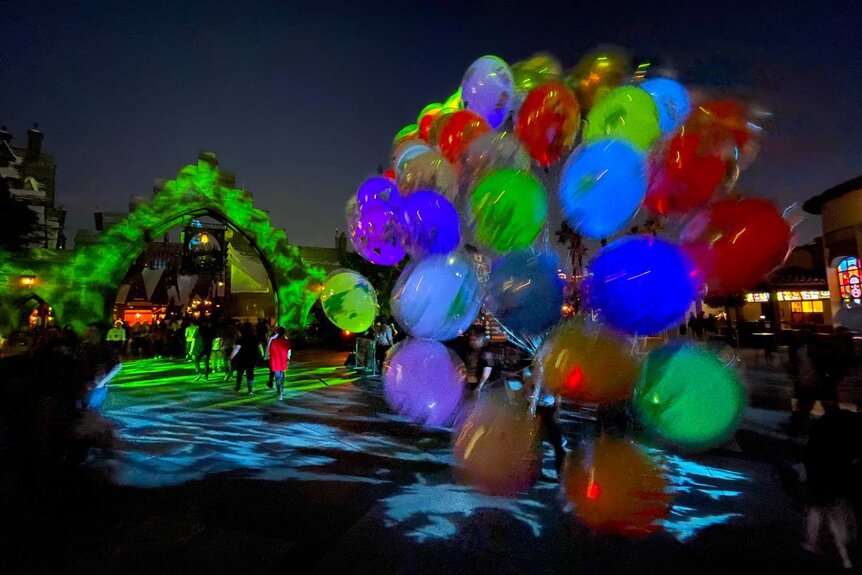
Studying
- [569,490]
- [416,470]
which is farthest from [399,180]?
[569,490]

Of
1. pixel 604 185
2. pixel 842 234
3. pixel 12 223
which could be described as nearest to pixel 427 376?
pixel 604 185

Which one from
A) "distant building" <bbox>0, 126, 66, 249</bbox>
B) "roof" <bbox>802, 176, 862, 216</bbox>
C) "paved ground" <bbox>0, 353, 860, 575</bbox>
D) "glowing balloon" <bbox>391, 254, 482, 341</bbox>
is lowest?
"paved ground" <bbox>0, 353, 860, 575</bbox>

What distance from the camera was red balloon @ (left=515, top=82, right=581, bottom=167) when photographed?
3.84m

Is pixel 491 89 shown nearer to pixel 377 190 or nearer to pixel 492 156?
pixel 492 156

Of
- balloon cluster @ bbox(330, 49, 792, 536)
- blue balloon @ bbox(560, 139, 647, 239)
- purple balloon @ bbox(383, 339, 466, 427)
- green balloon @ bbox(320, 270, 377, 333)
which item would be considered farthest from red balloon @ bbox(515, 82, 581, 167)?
green balloon @ bbox(320, 270, 377, 333)

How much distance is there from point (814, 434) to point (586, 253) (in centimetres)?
200

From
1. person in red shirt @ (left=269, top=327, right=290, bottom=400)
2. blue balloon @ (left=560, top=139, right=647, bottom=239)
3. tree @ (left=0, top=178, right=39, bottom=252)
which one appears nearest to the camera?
blue balloon @ (left=560, top=139, right=647, bottom=239)

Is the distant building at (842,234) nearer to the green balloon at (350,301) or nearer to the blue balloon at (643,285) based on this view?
the blue balloon at (643,285)

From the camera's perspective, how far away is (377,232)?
509cm

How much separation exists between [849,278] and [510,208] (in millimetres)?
16965

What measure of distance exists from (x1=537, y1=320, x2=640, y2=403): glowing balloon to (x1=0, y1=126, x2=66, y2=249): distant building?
33.1 meters

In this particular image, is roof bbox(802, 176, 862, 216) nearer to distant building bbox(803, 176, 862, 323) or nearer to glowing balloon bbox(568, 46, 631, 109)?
distant building bbox(803, 176, 862, 323)

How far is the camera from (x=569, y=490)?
3832mm

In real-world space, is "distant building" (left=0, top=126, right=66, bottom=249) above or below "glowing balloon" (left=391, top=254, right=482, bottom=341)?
above
